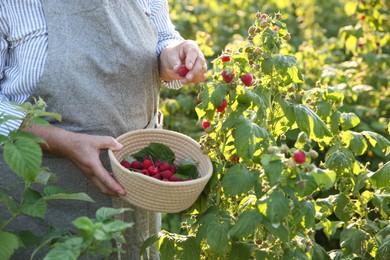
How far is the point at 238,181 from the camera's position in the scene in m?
2.31

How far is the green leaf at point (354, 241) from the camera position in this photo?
2.69m

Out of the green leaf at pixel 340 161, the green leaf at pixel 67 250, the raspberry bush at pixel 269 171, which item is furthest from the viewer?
the green leaf at pixel 340 161

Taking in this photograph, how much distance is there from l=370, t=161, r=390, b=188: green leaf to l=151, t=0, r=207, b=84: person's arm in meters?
0.62

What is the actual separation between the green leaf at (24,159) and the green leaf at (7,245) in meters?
0.14

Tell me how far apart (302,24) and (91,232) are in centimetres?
489

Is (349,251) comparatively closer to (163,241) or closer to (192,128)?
(163,241)

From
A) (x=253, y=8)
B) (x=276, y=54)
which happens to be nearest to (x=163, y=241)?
(x=276, y=54)

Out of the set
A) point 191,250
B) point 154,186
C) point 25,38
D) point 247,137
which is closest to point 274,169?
point 247,137

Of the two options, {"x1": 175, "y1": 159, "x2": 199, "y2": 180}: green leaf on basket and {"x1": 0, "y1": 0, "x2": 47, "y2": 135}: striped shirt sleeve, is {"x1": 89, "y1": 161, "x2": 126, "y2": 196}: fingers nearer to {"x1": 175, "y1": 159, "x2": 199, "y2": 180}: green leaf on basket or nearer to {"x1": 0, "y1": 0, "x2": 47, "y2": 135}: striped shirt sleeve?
{"x1": 175, "y1": 159, "x2": 199, "y2": 180}: green leaf on basket

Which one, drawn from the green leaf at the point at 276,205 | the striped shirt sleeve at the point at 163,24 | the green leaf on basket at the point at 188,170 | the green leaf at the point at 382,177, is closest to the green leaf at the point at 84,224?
the green leaf at the point at 276,205

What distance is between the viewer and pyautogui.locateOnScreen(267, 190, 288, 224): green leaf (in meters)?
2.11

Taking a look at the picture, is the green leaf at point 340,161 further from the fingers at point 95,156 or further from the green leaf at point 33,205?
the green leaf at point 33,205

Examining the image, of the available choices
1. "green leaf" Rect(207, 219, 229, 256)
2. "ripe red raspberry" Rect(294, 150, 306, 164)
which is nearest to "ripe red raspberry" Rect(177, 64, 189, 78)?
"green leaf" Rect(207, 219, 229, 256)

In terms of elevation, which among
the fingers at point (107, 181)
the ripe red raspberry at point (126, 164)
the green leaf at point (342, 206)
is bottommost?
the green leaf at point (342, 206)
